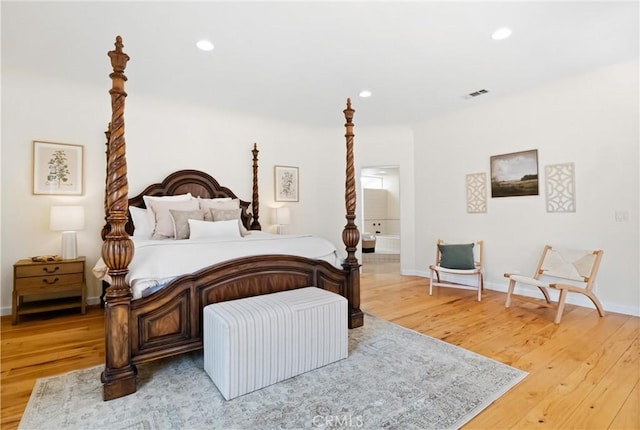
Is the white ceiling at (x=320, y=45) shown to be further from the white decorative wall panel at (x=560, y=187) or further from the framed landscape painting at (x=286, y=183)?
the framed landscape painting at (x=286, y=183)

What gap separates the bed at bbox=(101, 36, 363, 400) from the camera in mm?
1862

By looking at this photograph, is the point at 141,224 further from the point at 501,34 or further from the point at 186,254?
the point at 501,34

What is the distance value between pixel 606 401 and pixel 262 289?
2.29 metres

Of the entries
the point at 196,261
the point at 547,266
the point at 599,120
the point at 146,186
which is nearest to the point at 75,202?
the point at 146,186

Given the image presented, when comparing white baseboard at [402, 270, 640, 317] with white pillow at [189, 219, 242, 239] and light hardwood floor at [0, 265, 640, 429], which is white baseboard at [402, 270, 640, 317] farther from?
white pillow at [189, 219, 242, 239]

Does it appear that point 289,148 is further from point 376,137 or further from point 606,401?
point 606,401

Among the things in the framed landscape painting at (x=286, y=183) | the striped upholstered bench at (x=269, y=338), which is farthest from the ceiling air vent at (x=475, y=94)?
the striped upholstered bench at (x=269, y=338)

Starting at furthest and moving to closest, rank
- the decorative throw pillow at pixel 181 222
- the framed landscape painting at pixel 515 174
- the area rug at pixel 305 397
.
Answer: the framed landscape painting at pixel 515 174, the decorative throw pillow at pixel 181 222, the area rug at pixel 305 397

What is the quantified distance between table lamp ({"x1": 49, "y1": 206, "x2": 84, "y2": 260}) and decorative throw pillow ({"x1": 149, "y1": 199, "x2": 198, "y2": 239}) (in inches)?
28.8

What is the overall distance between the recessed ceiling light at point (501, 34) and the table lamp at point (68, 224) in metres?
4.51

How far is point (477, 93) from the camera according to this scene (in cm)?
409

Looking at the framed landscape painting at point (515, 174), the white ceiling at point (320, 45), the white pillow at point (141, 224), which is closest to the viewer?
the white ceiling at point (320, 45)

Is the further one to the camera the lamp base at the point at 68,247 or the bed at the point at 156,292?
the lamp base at the point at 68,247

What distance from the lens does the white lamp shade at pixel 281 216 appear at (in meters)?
4.93
